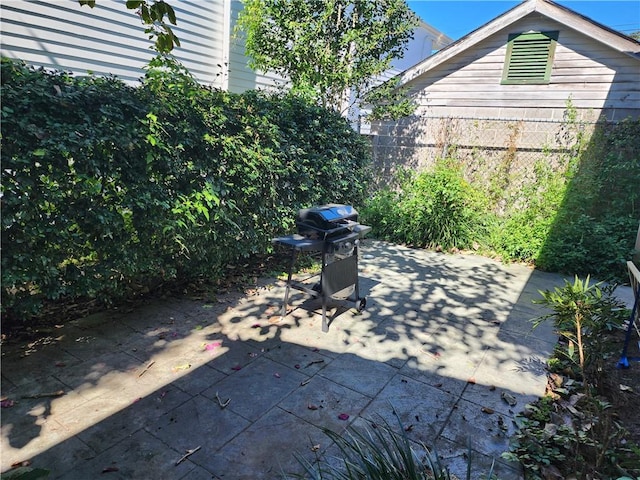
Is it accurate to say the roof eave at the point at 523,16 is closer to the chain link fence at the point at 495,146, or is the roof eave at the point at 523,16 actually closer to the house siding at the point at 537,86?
the house siding at the point at 537,86

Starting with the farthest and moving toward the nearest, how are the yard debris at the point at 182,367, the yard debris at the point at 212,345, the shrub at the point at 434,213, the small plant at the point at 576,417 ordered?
the shrub at the point at 434,213 < the yard debris at the point at 212,345 < the yard debris at the point at 182,367 < the small plant at the point at 576,417

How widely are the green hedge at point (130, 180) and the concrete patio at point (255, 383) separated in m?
0.55

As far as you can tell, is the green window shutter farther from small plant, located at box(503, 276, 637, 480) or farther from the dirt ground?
the dirt ground

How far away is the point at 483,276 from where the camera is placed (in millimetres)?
5484

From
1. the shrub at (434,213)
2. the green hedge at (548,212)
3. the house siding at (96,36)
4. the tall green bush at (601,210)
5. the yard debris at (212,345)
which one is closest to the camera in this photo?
the yard debris at (212,345)

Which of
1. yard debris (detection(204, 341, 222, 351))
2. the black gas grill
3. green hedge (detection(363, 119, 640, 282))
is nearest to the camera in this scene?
yard debris (detection(204, 341, 222, 351))

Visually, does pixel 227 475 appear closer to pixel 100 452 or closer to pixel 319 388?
pixel 100 452

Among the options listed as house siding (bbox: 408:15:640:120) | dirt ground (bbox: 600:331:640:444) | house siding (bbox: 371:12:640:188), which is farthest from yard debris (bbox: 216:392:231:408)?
house siding (bbox: 408:15:640:120)

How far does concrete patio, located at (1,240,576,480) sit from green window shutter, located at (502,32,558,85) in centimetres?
513

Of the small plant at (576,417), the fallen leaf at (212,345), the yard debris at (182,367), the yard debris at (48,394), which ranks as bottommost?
the yard debris at (48,394)

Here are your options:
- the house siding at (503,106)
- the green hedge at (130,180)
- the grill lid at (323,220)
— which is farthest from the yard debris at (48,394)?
the house siding at (503,106)

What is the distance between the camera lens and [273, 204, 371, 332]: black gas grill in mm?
3512

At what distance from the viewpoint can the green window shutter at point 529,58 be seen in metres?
7.12

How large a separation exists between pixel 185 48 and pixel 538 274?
6.66m
